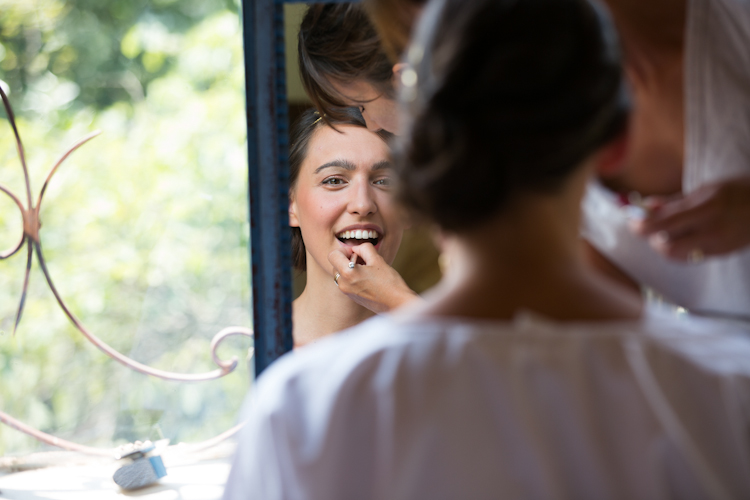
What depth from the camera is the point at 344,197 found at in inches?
37.3

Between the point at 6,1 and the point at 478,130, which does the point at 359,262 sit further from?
Answer: the point at 6,1

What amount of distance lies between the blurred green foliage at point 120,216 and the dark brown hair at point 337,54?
23cm

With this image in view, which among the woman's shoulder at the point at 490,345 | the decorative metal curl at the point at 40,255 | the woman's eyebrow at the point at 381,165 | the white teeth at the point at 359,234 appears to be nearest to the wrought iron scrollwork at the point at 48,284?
the decorative metal curl at the point at 40,255

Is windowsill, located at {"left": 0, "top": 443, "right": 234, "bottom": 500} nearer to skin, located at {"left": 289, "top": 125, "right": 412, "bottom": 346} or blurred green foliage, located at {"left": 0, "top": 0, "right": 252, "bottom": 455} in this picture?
blurred green foliage, located at {"left": 0, "top": 0, "right": 252, "bottom": 455}

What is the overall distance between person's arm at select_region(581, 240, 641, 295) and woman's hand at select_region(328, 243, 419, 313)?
0.86 ft

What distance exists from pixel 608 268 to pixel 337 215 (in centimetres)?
39

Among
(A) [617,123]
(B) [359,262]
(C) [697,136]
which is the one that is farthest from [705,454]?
(B) [359,262]

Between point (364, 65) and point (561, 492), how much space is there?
0.68m

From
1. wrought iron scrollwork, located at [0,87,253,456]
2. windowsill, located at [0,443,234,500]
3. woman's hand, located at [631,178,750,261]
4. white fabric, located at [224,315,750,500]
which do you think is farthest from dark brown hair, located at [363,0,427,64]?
windowsill, located at [0,443,234,500]

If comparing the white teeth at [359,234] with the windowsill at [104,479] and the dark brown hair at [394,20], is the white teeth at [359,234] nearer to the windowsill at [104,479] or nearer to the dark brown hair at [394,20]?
the dark brown hair at [394,20]

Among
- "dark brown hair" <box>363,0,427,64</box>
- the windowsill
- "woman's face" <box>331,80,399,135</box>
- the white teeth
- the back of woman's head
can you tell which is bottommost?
the windowsill

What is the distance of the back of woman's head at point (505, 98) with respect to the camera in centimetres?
41

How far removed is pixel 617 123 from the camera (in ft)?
1.50

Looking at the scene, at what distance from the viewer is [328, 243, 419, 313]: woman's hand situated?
3.05 feet
